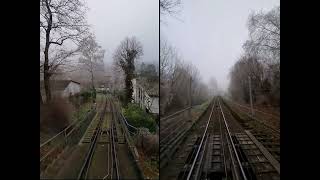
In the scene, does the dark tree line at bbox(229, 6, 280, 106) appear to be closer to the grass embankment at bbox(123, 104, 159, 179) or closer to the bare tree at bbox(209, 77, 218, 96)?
the bare tree at bbox(209, 77, 218, 96)

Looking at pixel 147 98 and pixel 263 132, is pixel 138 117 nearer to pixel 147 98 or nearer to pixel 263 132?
pixel 147 98

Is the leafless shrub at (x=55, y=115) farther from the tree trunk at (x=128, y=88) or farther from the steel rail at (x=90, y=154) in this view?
the tree trunk at (x=128, y=88)

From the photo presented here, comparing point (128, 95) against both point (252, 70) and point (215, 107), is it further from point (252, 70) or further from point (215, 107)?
point (252, 70)

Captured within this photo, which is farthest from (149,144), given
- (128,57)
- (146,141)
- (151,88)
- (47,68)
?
(47,68)

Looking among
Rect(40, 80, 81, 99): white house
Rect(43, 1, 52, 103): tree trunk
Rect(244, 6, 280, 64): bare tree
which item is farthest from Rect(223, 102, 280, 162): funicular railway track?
Rect(43, 1, 52, 103): tree trunk

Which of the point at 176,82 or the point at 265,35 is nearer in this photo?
the point at 265,35

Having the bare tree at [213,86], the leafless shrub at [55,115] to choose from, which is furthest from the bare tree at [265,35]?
the leafless shrub at [55,115]
